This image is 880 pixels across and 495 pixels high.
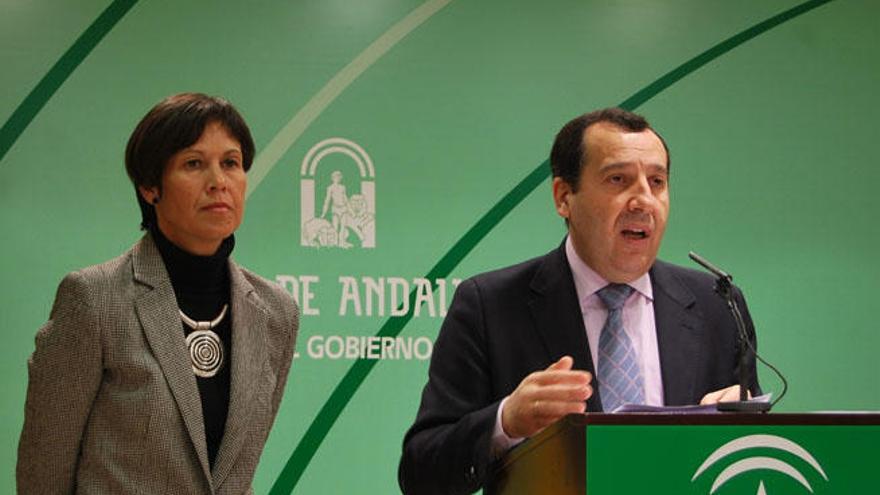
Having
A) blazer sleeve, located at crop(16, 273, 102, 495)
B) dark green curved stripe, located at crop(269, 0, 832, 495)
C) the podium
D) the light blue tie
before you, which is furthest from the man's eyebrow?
dark green curved stripe, located at crop(269, 0, 832, 495)

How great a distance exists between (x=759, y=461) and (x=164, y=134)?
1.55m

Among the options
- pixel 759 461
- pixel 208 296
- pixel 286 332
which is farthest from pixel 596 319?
pixel 759 461

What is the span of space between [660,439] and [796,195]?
336 centimetres

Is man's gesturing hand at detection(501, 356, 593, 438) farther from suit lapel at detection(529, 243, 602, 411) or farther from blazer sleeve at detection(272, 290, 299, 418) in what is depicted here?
blazer sleeve at detection(272, 290, 299, 418)

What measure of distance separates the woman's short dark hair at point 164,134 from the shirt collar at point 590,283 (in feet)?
2.94

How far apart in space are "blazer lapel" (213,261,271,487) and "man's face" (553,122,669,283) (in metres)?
0.79

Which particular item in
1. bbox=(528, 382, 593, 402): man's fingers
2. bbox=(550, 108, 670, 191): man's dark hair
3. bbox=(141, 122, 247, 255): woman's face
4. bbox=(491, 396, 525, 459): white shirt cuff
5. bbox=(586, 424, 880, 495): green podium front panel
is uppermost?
bbox=(550, 108, 670, 191): man's dark hair

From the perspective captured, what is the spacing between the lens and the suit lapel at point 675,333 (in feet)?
9.37

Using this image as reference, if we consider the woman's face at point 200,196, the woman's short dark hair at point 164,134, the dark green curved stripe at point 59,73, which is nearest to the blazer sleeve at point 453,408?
the woman's face at point 200,196

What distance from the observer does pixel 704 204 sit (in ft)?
16.5

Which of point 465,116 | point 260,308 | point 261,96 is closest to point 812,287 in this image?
point 465,116

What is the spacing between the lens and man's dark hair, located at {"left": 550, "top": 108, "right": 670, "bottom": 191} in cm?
307

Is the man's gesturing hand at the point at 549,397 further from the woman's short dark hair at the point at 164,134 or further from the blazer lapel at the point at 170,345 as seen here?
the woman's short dark hair at the point at 164,134

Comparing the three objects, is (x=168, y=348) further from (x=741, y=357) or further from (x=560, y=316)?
(x=741, y=357)
